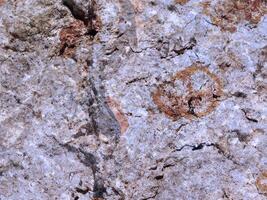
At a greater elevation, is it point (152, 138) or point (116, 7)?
point (116, 7)

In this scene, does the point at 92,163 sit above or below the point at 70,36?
below

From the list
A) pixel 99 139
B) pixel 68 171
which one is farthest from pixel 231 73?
pixel 68 171

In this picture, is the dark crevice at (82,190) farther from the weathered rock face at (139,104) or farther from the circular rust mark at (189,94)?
the circular rust mark at (189,94)

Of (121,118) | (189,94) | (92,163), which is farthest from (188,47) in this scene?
(92,163)

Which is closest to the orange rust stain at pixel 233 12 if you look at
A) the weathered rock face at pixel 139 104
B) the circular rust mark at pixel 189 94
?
the weathered rock face at pixel 139 104

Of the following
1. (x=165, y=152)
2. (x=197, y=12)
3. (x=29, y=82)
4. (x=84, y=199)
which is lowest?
(x=84, y=199)

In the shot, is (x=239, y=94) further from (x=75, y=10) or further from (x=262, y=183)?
(x=75, y=10)

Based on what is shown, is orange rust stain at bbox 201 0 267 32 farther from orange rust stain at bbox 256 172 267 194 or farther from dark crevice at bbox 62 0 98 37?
orange rust stain at bbox 256 172 267 194

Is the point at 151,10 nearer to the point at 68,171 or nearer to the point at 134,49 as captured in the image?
the point at 134,49

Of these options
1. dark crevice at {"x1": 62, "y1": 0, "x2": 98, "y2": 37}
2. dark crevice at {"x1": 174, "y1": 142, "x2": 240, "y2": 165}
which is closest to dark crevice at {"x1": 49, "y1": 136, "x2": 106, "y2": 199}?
dark crevice at {"x1": 174, "y1": 142, "x2": 240, "y2": 165}
